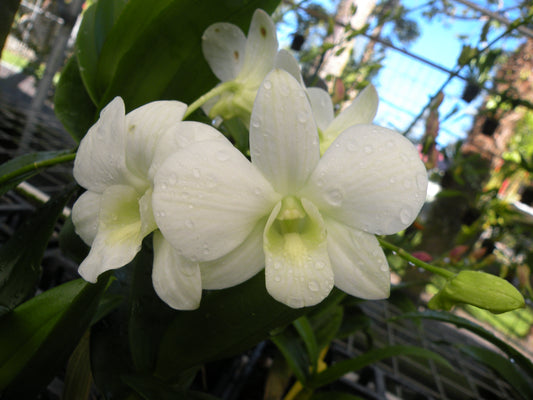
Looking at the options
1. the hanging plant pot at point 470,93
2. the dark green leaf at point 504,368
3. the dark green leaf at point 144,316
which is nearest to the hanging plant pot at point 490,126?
the hanging plant pot at point 470,93

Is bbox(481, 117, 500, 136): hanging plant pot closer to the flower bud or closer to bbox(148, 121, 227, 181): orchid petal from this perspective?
the flower bud

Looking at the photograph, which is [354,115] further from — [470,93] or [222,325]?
[470,93]

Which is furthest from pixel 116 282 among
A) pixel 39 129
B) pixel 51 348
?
pixel 39 129

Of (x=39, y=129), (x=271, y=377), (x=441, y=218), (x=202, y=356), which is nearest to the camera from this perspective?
(x=202, y=356)

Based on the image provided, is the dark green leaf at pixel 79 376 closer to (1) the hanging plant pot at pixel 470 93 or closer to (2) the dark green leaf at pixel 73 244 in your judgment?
(2) the dark green leaf at pixel 73 244

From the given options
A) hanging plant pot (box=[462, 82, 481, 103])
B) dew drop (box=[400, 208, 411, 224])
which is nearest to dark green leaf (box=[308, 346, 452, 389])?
dew drop (box=[400, 208, 411, 224])

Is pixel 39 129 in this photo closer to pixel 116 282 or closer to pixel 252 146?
pixel 116 282

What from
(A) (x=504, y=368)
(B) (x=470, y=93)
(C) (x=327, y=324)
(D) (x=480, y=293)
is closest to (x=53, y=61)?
(C) (x=327, y=324)
